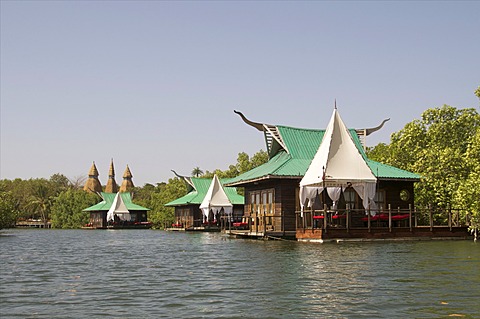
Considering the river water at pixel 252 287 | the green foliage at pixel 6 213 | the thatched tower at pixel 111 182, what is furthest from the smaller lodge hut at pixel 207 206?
the thatched tower at pixel 111 182

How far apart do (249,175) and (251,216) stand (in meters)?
2.89

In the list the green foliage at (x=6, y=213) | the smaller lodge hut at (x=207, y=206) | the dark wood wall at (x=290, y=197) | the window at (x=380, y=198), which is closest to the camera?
the dark wood wall at (x=290, y=197)

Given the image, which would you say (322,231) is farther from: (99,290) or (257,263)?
(99,290)

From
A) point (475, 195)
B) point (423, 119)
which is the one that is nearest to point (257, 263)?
point (475, 195)

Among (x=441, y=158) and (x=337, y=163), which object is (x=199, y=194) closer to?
(x=441, y=158)

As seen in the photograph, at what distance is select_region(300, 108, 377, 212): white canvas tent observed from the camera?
109 feet

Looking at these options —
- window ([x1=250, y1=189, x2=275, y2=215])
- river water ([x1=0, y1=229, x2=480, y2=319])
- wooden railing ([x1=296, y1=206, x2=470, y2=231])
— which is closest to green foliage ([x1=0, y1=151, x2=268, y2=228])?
window ([x1=250, y1=189, x2=275, y2=215])

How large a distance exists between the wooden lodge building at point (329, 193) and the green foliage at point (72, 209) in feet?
237

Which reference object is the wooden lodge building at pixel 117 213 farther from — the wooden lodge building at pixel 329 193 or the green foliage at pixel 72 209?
the wooden lodge building at pixel 329 193

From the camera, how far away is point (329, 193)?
34094 millimetres

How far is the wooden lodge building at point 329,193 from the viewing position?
33.2 meters

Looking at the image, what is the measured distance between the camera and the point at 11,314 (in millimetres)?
11289

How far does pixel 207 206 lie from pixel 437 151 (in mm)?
25284

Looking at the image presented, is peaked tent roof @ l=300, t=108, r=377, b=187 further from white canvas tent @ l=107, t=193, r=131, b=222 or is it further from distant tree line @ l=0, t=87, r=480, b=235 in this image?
white canvas tent @ l=107, t=193, r=131, b=222
